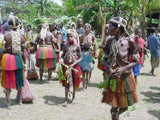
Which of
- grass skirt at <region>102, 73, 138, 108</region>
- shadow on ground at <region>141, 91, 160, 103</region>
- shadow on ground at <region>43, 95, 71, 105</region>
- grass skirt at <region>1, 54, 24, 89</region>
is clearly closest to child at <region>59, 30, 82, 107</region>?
shadow on ground at <region>43, 95, 71, 105</region>

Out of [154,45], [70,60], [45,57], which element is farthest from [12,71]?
[154,45]

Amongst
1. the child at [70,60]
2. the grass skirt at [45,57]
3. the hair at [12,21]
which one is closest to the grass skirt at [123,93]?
the child at [70,60]

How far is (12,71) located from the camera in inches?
203

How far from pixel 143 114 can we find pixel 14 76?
10.2 feet

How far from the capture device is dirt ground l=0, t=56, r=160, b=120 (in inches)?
194

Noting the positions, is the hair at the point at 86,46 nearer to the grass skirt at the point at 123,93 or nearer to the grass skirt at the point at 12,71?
the grass skirt at the point at 12,71

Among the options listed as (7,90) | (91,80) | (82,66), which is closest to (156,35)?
(91,80)

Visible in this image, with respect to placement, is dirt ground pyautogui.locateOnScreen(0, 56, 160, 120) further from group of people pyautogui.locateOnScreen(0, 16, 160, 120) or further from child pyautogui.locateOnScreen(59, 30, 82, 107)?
child pyautogui.locateOnScreen(59, 30, 82, 107)

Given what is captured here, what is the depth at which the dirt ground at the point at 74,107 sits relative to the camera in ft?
16.1

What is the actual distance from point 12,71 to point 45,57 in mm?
2451

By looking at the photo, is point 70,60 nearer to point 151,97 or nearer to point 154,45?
point 151,97

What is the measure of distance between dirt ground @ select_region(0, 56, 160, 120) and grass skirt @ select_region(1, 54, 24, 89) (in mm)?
615

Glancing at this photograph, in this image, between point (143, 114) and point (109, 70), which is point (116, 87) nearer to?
point (109, 70)

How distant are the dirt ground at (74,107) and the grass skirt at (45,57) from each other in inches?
28.3
